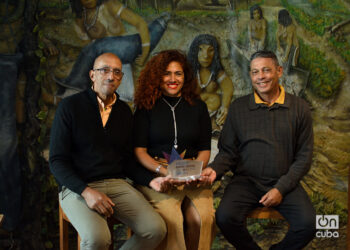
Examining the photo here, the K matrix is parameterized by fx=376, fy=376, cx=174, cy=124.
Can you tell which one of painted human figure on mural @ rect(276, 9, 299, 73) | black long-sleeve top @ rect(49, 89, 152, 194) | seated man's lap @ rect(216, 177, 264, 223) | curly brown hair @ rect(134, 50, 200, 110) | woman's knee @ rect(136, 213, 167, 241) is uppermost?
painted human figure on mural @ rect(276, 9, 299, 73)

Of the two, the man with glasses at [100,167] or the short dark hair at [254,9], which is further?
the short dark hair at [254,9]

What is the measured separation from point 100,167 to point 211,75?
1854 mm

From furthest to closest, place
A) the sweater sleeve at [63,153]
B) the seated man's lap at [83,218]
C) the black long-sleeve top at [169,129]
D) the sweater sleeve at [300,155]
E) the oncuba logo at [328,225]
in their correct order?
the oncuba logo at [328,225]
the black long-sleeve top at [169,129]
the sweater sleeve at [300,155]
the sweater sleeve at [63,153]
the seated man's lap at [83,218]

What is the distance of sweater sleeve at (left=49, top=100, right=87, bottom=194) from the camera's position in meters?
2.36

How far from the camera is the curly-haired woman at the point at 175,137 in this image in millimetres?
2553

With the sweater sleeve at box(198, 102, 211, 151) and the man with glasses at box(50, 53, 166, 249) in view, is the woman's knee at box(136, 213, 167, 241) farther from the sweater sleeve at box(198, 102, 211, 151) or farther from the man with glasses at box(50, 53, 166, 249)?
the sweater sleeve at box(198, 102, 211, 151)

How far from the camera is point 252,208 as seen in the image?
270 centimetres

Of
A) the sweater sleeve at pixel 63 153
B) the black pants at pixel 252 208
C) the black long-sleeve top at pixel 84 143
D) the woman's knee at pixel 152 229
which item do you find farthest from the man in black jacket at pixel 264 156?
the sweater sleeve at pixel 63 153

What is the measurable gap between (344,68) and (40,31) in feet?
10.3

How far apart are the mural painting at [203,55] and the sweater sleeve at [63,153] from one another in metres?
1.43

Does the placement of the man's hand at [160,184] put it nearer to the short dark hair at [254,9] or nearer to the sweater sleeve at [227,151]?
the sweater sleeve at [227,151]

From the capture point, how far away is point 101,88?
2.62 metres

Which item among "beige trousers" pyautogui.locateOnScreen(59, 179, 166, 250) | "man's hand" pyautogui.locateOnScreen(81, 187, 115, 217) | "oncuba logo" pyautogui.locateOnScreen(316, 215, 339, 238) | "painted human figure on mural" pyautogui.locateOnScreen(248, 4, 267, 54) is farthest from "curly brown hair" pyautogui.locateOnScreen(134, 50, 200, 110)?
"oncuba logo" pyautogui.locateOnScreen(316, 215, 339, 238)

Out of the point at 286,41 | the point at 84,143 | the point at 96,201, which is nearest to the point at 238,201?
the point at 96,201
